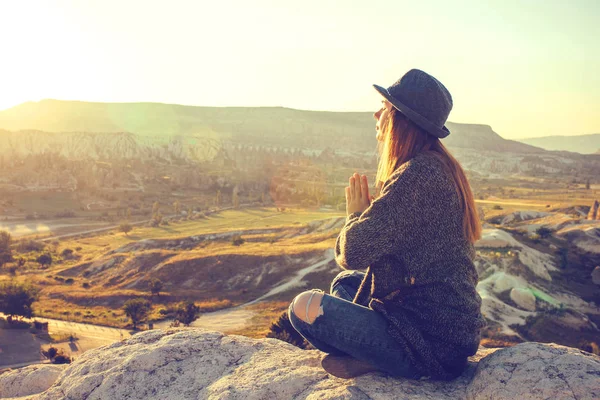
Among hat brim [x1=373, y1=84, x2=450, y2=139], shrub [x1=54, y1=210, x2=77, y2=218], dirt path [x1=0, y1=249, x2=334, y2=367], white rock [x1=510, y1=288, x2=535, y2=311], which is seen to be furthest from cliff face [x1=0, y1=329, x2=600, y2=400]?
shrub [x1=54, y1=210, x2=77, y2=218]

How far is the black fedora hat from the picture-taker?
4398 millimetres

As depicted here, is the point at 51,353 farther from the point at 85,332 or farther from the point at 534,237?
the point at 534,237

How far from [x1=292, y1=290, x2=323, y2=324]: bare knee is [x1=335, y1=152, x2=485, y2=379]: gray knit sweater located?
47 cm

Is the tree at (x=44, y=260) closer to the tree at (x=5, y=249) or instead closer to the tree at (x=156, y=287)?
the tree at (x=5, y=249)

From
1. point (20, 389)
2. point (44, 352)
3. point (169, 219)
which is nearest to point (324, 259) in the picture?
point (44, 352)

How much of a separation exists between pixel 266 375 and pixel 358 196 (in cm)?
212

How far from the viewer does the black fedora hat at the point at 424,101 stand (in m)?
4.40

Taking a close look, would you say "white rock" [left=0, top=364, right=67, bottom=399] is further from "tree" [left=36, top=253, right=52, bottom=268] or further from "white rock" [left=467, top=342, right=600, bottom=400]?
"tree" [left=36, top=253, right=52, bottom=268]

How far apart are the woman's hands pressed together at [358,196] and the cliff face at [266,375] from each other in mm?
1686

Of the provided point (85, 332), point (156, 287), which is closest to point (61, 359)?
point (85, 332)

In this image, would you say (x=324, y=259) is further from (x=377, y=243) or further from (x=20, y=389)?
(x=377, y=243)

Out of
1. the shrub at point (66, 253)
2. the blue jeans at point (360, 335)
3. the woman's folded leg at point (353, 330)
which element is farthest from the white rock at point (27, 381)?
the shrub at point (66, 253)

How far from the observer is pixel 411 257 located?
4.21 m

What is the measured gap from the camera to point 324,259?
1524 inches
